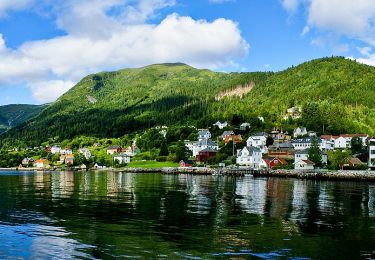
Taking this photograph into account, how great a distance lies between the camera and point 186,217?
34.5 metres

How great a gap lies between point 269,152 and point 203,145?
2989 cm

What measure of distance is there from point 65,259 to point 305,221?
19583 millimetres

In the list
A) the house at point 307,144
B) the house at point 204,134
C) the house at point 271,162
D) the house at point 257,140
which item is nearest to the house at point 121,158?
the house at point 204,134

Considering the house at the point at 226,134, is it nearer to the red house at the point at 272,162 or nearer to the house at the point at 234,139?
the house at the point at 234,139

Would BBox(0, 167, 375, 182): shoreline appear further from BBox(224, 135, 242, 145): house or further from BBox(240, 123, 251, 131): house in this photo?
BBox(240, 123, 251, 131): house

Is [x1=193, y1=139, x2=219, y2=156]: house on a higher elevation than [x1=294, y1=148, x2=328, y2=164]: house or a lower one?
higher

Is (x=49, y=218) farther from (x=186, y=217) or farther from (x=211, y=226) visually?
(x=211, y=226)

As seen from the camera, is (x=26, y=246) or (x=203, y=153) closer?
(x=26, y=246)

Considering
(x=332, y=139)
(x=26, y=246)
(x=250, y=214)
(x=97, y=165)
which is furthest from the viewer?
(x=97, y=165)

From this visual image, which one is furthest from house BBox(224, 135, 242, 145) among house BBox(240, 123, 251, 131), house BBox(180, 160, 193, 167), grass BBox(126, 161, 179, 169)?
grass BBox(126, 161, 179, 169)

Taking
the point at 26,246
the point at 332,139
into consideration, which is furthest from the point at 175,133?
the point at 26,246

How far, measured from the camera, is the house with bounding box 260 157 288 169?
442 feet

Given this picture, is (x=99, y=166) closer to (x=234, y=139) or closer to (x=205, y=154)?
(x=205, y=154)

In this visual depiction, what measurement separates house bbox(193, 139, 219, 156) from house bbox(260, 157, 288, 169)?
3538cm
